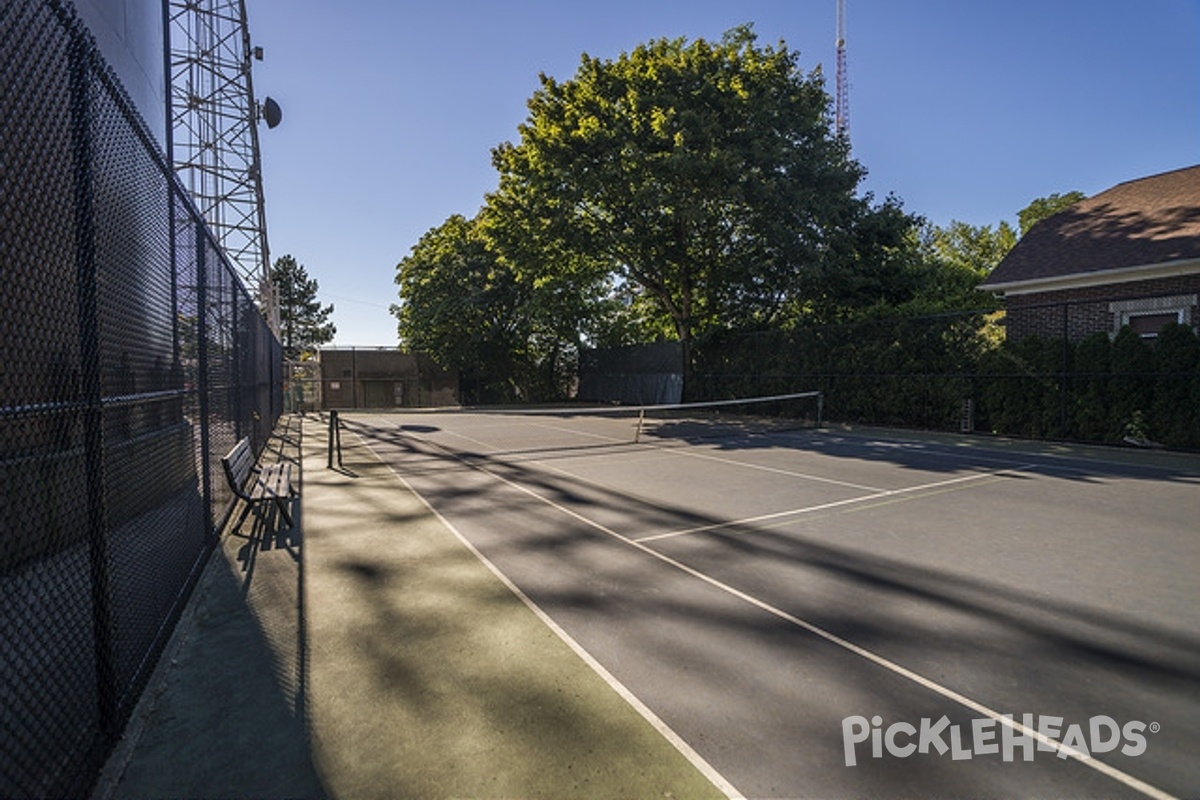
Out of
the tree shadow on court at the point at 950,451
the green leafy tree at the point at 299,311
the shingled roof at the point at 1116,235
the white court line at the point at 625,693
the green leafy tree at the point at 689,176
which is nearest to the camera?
the white court line at the point at 625,693

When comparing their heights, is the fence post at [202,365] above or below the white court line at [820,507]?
above

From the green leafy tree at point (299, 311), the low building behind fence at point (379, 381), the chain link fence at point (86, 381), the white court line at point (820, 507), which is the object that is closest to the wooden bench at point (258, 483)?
the chain link fence at point (86, 381)

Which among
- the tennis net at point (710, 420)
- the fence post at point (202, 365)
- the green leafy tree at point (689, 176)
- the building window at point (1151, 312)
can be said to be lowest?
the tennis net at point (710, 420)

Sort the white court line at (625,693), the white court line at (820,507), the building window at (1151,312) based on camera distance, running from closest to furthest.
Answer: the white court line at (625,693) → the white court line at (820,507) → the building window at (1151,312)

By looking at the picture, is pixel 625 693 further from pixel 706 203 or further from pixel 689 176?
pixel 706 203

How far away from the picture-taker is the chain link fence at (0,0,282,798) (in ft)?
8.86

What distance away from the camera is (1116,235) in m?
17.6

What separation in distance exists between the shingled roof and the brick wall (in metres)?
0.48

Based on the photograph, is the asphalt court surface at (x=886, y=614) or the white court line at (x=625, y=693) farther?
the asphalt court surface at (x=886, y=614)

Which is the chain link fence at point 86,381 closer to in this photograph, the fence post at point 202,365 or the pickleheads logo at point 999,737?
the fence post at point 202,365

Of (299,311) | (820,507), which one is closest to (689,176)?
(820,507)

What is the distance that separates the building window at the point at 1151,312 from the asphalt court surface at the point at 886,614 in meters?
8.24

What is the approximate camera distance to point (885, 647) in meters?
Result: 3.91

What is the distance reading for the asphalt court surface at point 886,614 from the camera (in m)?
2.87
